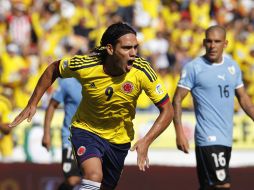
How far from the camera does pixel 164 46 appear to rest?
62.5 ft

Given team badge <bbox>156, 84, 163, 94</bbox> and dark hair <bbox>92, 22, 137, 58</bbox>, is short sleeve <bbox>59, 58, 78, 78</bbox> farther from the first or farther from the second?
team badge <bbox>156, 84, 163, 94</bbox>

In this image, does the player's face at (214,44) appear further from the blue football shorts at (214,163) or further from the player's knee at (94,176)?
the player's knee at (94,176)

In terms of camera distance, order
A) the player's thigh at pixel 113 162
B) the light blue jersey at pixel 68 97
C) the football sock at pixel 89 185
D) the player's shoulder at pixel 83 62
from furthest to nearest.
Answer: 1. the light blue jersey at pixel 68 97
2. the player's thigh at pixel 113 162
3. the player's shoulder at pixel 83 62
4. the football sock at pixel 89 185

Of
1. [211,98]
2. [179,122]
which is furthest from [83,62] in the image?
[211,98]

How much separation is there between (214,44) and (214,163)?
152 cm

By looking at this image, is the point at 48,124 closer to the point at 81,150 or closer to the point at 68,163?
the point at 68,163

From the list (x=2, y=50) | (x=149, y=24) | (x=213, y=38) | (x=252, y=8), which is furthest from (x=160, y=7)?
(x=213, y=38)

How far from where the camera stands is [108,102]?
357 inches

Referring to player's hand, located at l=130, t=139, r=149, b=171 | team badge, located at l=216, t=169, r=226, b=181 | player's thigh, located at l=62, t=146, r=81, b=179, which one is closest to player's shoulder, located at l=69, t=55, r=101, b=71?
player's hand, located at l=130, t=139, r=149, b=171

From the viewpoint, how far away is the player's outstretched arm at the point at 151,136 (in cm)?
829

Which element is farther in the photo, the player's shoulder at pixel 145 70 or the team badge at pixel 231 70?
the team badge at pixel 231 70

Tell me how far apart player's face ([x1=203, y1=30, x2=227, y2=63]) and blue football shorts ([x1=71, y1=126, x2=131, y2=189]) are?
2.08 metres

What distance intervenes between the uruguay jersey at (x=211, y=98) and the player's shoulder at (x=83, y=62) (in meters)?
2.17

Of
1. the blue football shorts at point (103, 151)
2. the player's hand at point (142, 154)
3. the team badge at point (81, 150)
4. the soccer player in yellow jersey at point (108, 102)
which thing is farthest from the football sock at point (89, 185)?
the player's hand at point (142, 154)
